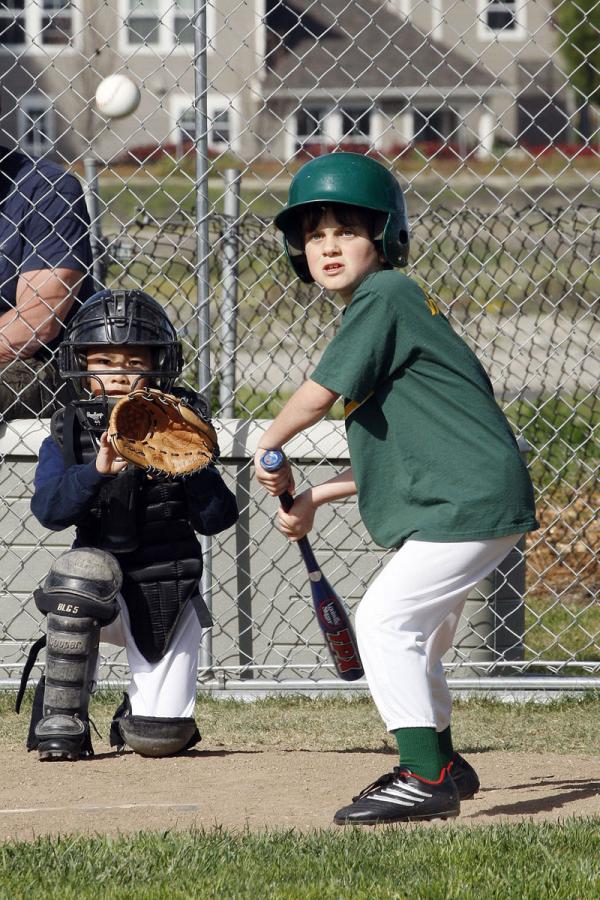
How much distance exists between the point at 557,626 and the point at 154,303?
3059 millimetres

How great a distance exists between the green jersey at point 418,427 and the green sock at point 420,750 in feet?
1.52

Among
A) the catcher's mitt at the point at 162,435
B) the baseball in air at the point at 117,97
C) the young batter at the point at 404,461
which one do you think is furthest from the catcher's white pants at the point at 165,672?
the baseball in air at the point at 117,97

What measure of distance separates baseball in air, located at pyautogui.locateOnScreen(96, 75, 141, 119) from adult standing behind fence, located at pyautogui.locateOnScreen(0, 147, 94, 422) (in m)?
1.32

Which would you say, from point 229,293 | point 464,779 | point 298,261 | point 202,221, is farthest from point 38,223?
point 464,779

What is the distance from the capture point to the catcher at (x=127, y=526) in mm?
4074

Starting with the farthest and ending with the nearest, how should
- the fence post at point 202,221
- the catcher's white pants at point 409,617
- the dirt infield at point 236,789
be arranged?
the fence post at point 202,221
the dirt infield at point 236,789
the catcher's white pants at point 409,617

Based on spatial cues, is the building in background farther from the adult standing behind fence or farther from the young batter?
the young batter

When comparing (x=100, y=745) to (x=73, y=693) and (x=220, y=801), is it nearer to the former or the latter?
(x=73, y=693)

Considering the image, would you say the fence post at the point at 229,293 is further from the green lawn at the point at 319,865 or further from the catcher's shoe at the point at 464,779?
the green lawn at the point at 319,865

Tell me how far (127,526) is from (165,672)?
0.46 m

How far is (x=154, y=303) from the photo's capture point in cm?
425

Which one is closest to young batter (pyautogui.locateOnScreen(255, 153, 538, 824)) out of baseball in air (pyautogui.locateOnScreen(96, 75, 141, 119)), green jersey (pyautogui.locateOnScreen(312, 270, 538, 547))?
green jersey (pyautogui.locateOnScreen(312, 270, 538, 547))

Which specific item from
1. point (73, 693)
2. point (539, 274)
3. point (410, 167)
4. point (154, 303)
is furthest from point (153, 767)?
point (410, 167)

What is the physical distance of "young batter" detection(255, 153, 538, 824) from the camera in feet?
11.2
